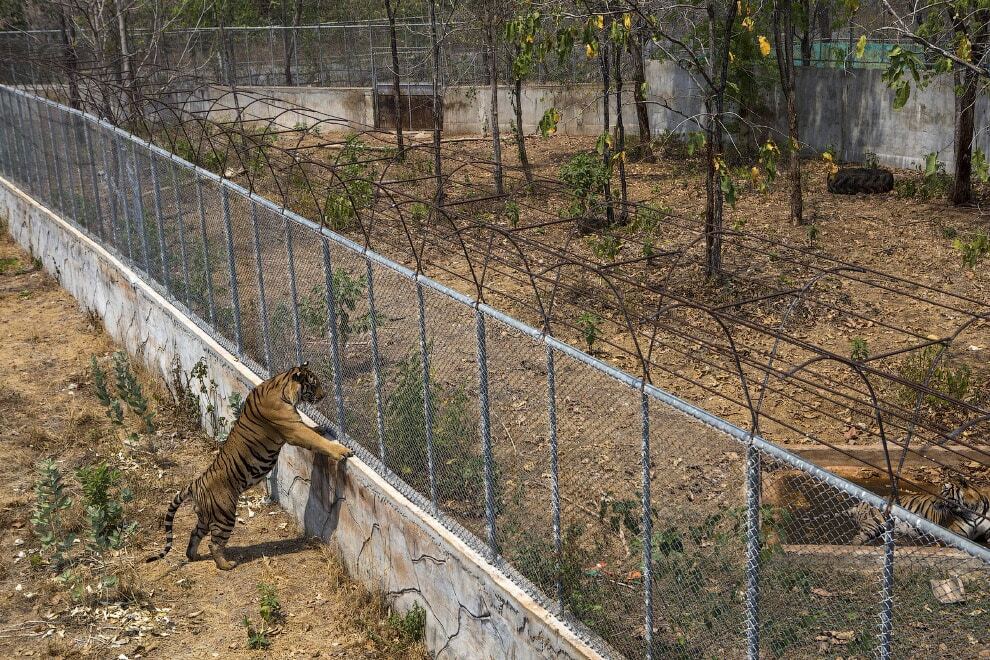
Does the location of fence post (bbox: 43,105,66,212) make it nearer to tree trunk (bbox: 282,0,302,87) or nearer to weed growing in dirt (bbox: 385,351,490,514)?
weed growing in dirt (bbox: 385,351,490,514)

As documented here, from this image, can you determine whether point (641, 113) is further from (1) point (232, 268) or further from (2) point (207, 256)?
(1) point (232, 268)

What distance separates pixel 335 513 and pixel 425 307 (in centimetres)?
204

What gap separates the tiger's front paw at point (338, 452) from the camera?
309 inches

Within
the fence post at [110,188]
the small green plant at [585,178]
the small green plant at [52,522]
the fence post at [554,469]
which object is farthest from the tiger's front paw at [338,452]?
the small green plant at [585,178]

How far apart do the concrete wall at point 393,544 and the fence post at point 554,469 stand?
0.73 ft

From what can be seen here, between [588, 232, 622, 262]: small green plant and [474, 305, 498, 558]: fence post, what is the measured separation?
588cm

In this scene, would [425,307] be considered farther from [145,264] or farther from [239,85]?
[239,85]

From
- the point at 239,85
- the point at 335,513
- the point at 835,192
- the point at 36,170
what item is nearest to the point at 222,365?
the point at 335,513

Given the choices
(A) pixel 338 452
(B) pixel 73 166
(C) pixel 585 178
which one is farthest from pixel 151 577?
(C) pixel 585 178

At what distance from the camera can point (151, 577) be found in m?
8.08

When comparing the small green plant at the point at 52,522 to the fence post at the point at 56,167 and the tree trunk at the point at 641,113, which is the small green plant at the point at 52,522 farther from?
the tree trunk at the point at 641,113

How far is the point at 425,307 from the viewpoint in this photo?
6926 mm

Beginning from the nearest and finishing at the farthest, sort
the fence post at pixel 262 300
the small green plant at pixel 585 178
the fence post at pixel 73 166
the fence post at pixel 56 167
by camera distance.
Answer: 1. the fence post at pixel 262 300
2. the fence post at pixel 73 166
3. the small green plant at pixel 585 178
4. the fence post at pixel 56 167

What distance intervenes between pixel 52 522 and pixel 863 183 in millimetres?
13268
